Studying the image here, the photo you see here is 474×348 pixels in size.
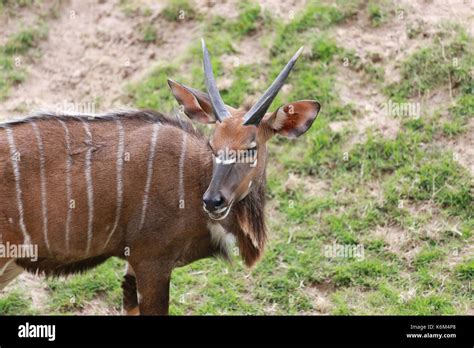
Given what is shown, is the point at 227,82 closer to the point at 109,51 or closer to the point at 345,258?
the point at 109,51

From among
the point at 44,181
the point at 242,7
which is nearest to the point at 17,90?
the point at 242,7

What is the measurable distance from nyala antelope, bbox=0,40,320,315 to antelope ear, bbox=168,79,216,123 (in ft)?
0.04

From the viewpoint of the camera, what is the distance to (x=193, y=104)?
22.9ft

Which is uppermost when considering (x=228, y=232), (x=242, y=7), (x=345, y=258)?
(x=242, y=7)

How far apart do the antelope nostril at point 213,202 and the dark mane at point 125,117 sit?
1.02 meters

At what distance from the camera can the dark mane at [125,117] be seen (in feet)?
22.1

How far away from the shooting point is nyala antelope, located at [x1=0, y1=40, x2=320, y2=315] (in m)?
6.47

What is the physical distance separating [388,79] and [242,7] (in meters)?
1.90

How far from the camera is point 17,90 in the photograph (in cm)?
1002

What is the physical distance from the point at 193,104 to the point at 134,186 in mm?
792
